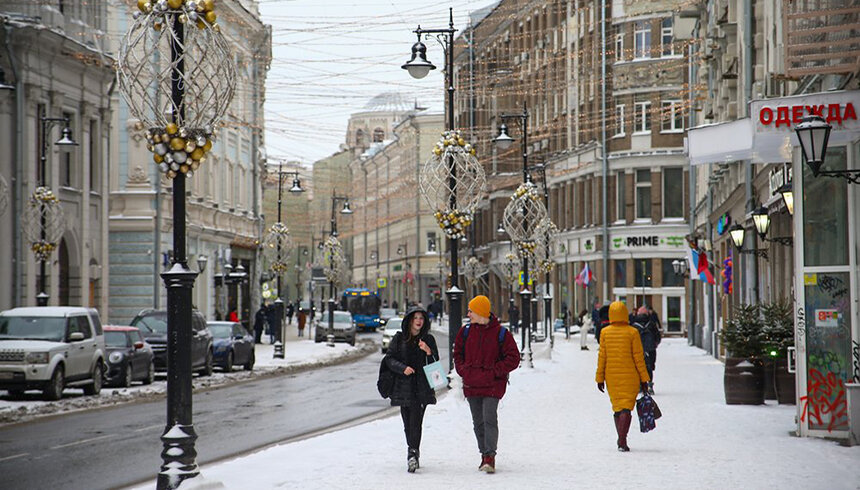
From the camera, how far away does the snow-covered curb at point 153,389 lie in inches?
946

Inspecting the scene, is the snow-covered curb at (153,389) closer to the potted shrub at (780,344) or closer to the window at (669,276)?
the potted shrub at (780,344)

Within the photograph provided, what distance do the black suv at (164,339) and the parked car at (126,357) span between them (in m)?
2.13

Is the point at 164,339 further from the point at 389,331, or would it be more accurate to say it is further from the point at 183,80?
the point at 183,80

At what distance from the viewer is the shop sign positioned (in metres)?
15.9

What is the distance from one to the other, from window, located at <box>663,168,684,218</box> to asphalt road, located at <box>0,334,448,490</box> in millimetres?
39808

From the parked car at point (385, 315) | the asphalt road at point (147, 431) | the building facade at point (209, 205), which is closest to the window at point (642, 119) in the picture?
the building facade at point (209, 205)

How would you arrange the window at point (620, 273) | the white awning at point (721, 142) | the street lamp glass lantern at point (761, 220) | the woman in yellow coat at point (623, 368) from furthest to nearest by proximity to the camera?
the window at point (620, 273) → the street lamp glass lantern at point (761, 220) → the white awning at point (721, 142) → the woman in yellow coat at point (623, 368)

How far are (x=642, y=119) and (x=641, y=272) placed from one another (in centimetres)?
766

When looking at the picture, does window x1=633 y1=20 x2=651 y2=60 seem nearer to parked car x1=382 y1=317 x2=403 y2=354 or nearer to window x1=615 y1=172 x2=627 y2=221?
window x1=615 y1=172 x2=627 y2=221

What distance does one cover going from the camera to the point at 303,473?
13516 millimetres

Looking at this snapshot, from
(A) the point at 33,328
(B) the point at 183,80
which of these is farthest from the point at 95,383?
(B) the point at 183,80

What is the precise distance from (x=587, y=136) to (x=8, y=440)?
58.2 meters

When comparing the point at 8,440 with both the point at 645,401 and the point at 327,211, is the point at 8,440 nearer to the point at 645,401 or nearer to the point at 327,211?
the point at 645,401

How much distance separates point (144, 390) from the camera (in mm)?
30109
